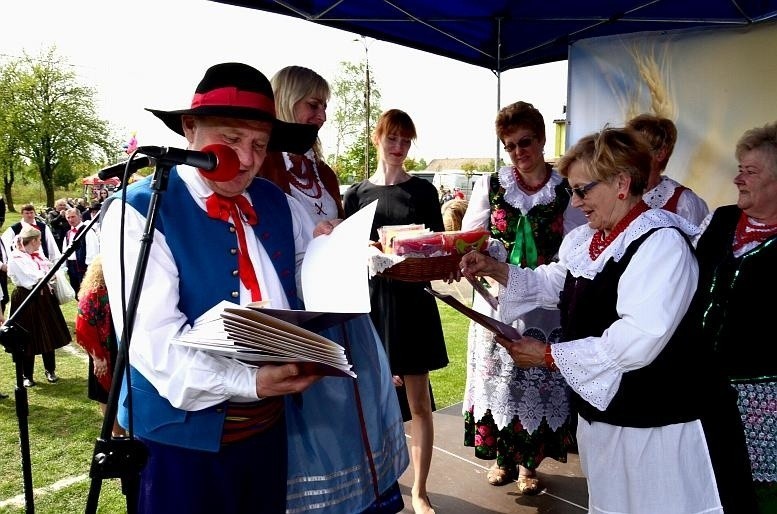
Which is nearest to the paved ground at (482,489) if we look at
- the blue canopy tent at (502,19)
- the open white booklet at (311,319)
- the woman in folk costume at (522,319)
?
the woman in folk costume at (522,319)

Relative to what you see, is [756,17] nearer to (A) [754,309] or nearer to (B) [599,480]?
(A) [754,309]

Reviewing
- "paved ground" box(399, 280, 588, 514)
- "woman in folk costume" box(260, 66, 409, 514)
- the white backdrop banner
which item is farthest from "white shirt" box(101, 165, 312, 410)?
the white backdrop banner

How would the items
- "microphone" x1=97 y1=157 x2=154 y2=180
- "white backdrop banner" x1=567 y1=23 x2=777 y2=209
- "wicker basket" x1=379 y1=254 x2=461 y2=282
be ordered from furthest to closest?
"white backdrop banner" x1=567 y1=23 x2=777 y2=209
"wicker basket" x1=379 y1=254 x2=461 y2=282
"microphone" x1=97 y1=157 x2=154 y2=180

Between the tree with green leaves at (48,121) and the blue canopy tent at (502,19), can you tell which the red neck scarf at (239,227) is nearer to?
the blue canopy tent at (502,19)

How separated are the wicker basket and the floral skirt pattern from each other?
1179 millimetres

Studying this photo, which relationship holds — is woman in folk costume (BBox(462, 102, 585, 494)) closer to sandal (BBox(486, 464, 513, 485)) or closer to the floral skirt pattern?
the floral skirt pattern

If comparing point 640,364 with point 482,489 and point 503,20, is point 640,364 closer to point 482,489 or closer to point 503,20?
point 482,489

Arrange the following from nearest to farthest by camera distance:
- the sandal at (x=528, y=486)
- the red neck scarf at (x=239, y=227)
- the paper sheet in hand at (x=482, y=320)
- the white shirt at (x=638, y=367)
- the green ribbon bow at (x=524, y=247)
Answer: the red neck scarf at (x=239, y=227), the white shirt at (x=638, y=367), the paper sheet in hand at (x=482, y=320), the green ribbon bow at (x=524, y=247), the sandal at (x=528, y=486)

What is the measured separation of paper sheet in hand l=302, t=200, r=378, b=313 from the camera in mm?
1354

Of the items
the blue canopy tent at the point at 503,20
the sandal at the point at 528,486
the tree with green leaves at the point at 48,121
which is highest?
the tree with green leaves at the point at 48,121

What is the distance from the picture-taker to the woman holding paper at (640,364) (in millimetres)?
1638

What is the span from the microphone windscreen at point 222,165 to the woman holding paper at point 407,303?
1.87 meters

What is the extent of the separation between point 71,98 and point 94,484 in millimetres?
45564

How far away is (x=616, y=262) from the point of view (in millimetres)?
1737
